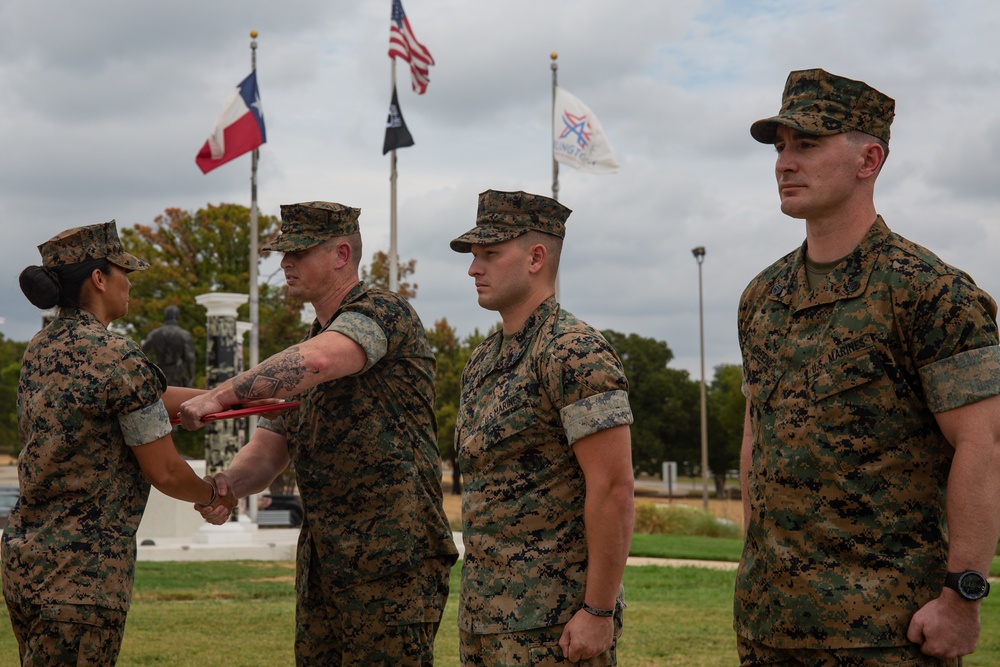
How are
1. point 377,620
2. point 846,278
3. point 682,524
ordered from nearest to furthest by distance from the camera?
point 846,278 → point 377,620 → point 682,524

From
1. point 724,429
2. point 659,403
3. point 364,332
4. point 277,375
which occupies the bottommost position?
point 277,375

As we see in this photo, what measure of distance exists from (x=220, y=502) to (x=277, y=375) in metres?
0.97

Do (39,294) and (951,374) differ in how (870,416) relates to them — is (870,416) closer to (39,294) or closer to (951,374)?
(951,374)

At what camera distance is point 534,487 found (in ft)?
12.4

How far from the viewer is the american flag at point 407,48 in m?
22.6

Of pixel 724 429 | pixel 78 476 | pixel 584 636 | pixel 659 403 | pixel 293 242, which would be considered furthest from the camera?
pixel 659 403

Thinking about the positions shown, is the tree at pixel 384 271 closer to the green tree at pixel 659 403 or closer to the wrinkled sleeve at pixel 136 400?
the green tree at pixel 659 403

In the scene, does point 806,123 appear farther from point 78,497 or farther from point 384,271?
point 384,271

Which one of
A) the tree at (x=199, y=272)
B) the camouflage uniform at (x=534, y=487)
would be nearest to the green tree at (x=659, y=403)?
the tree at (x=199, y=272)

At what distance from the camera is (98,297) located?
15.1 ft

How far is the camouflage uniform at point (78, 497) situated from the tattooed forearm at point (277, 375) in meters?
0.40

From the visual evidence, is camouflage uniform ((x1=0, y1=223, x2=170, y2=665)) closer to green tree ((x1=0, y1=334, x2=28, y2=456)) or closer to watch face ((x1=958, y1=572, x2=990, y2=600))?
watch face ((x1=958, y1=572, x2=990, y2=600))

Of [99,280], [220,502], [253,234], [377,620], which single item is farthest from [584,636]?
[253,234]

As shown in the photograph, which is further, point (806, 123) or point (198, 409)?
point (198, 409)
